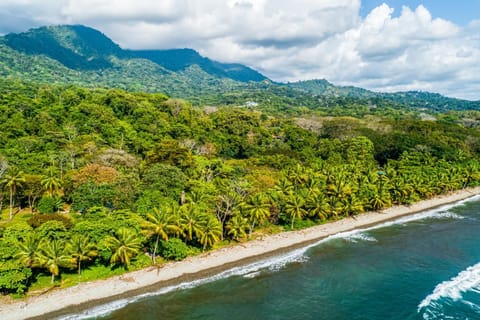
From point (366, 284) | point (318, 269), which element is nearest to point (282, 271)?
point (318, 269)

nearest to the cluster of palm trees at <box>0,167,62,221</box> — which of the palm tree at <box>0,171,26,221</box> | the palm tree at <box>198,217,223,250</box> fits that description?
the palm tree at <box>0,171,26,221</box>

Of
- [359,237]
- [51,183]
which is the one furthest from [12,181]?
[359,237]

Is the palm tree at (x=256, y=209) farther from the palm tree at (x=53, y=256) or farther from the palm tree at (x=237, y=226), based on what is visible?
the palm tree at (x=53, y=256)

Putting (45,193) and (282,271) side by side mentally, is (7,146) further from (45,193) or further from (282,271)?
(282,271)

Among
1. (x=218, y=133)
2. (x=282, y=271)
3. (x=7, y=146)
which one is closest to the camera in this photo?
(x=282, y=271)

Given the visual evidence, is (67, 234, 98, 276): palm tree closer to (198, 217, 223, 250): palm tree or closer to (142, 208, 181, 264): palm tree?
(142, 208, 181, 264): palm tree
